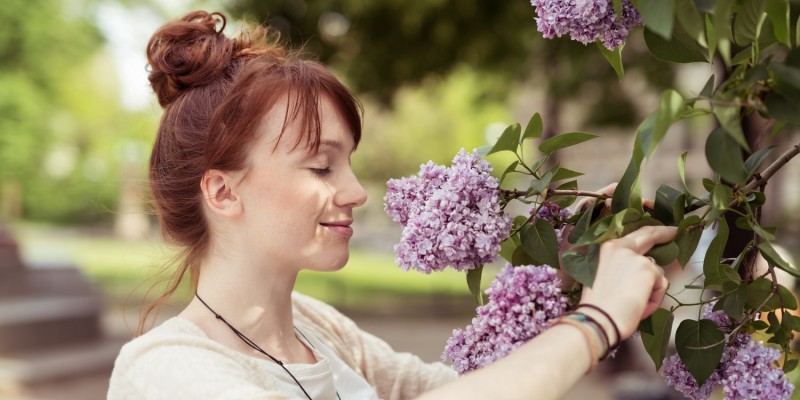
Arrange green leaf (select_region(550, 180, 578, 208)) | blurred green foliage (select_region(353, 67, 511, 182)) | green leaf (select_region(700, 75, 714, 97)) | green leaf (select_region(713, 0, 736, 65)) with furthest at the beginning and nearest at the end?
blurred green foliage (select_region(353, 67, 511, 182))
green leaf (select_region(550, 180, 578, 208))
green leaf (select_region(700, 75, 714, 97))
green leaf (select_region(713, 0, 736, 65))

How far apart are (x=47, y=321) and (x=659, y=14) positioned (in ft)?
26.5

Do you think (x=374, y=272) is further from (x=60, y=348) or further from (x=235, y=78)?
(x=235, y=78)

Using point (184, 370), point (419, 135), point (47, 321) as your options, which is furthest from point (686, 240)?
point (419, 135)

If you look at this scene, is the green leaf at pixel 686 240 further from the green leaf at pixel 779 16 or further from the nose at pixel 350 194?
the nose at pixel 350 194

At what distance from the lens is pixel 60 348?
27.1ft

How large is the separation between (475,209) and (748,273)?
414mm

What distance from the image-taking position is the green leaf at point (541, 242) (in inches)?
47.1

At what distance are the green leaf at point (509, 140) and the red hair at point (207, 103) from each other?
0.41 meters

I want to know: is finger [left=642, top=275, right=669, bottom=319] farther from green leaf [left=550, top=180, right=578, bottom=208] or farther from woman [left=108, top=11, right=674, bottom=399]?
woman [left=108, top=11, right=674, bottom=399]

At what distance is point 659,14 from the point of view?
3.06ft

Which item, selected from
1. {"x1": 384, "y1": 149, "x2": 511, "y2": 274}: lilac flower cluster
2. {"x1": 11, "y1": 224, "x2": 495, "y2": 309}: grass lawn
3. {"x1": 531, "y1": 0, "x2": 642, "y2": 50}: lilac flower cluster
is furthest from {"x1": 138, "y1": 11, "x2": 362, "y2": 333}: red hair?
{"x1": 11, "y1": 224, "x2": 495, "y2": 309}: grass lawn

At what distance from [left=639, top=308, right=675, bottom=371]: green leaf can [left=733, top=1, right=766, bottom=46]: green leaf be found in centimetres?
41

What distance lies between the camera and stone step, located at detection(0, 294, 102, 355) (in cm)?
782

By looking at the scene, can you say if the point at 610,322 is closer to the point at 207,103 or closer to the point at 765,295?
the point at 765,295
